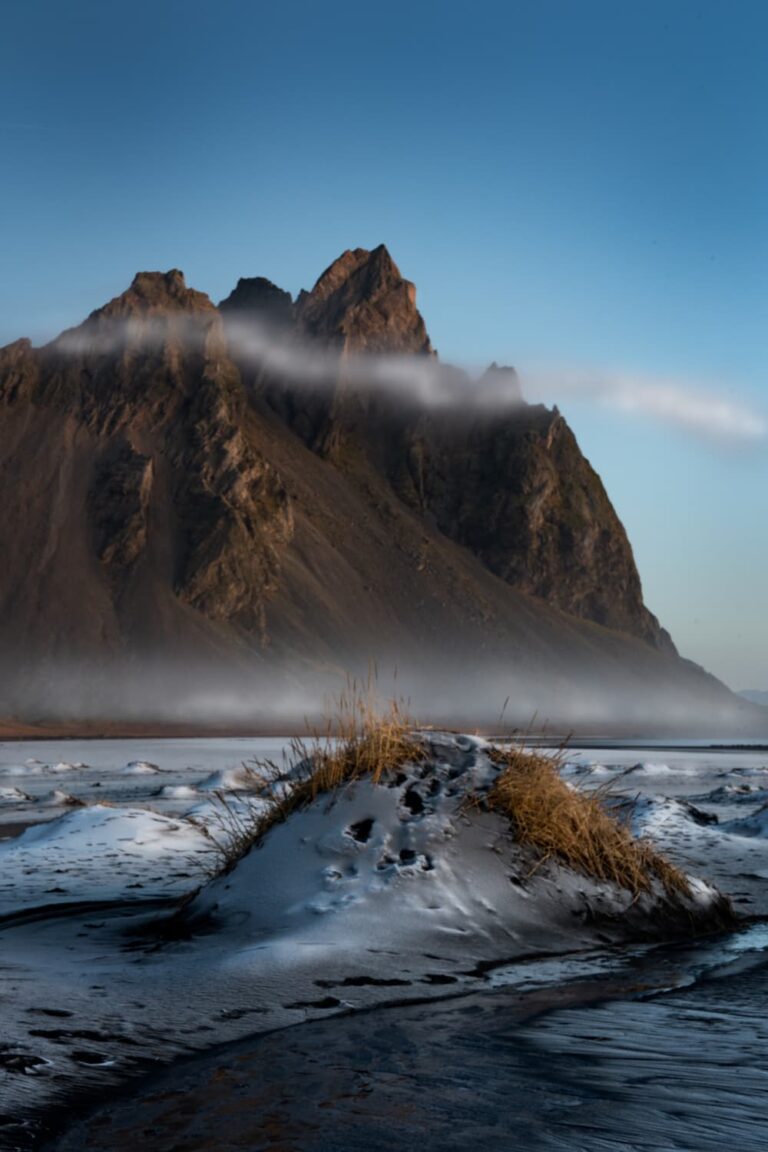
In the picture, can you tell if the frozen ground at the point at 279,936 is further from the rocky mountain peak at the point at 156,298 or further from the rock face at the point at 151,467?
the rocky mountain peak at the point at 156,298

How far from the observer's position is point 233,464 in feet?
448

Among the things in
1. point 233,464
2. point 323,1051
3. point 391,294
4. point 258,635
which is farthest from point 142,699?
point 323,1051

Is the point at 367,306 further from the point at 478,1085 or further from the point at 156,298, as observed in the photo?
the point at 478,1085

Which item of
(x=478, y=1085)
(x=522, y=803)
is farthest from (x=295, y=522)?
(x=478, y=1085)

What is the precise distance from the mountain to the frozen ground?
10693cm

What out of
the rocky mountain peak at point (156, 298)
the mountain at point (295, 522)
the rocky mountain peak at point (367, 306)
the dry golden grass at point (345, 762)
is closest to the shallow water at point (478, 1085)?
the dry golden grass at point (345, 762)

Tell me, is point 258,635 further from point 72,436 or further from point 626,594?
point 626,594

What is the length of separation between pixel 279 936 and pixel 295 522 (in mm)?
139030

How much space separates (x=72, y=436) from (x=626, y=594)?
89.1 meters

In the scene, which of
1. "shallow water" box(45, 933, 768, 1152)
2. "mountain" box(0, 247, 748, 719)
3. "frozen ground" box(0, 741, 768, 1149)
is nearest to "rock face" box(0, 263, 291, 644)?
"mountain" box(0, 247, 748, 719)

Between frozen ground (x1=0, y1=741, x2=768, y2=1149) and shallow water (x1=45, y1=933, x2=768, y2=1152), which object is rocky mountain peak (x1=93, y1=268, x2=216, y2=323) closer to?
frozen ground (x1=0, y1=741, x2=768, y2=1149)

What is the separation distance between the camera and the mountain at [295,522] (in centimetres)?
12381

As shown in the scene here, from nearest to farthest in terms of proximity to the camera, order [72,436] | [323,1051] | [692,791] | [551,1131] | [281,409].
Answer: [551,1131]
[323,1051]
[692,791]
[72,436]
[281,409]

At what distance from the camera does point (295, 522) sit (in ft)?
477
